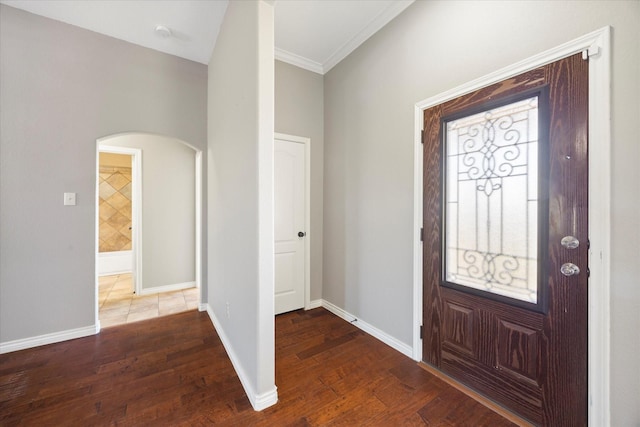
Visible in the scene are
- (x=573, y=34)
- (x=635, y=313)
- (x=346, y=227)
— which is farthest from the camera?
(x=346, y=227)

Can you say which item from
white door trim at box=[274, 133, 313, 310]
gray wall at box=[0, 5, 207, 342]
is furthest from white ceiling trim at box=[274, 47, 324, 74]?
gray wall at box=[0, 5, 207, 342]

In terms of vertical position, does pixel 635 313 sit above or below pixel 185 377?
above

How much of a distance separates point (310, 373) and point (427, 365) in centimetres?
95

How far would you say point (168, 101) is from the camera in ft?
9.57

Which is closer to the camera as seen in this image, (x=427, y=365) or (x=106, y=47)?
(x=427, y=365)

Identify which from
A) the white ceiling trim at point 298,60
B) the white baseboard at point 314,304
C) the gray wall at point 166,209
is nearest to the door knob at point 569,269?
the white baseboard at point 314,304

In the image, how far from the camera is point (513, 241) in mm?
1564

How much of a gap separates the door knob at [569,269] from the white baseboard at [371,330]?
1285mm

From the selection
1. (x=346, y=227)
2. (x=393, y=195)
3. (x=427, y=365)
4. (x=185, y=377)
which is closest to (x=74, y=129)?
(x=185, y=377)

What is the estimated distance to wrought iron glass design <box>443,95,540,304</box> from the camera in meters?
1.49

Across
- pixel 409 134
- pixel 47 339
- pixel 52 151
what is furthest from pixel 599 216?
pixel 47 339

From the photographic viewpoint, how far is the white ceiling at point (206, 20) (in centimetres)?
222

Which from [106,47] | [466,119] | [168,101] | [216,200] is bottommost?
[216,200]

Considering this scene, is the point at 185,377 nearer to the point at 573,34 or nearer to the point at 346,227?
the point at 346,227
